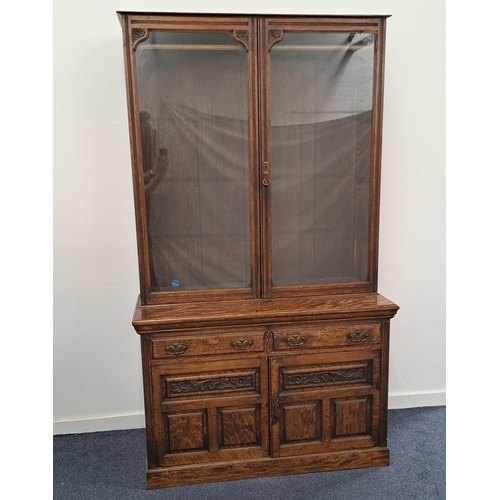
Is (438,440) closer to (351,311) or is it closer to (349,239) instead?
(351,311)

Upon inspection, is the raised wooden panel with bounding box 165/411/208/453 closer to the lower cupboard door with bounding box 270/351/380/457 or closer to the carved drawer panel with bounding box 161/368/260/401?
the carved drawer panel with bounding box 161/368/260/401

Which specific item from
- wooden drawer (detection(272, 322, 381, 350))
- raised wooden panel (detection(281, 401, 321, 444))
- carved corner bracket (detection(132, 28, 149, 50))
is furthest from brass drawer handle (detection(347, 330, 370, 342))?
carved corner bracket (detection(132, 28, 149, 50))

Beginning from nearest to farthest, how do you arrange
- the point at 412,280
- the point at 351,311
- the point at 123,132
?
the point at 351,311
the point at 123,132
the point at 412,280

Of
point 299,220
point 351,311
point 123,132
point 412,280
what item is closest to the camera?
point 351,311

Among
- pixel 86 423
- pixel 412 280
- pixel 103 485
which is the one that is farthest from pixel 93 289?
pixel 412 280

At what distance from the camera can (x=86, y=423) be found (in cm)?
246

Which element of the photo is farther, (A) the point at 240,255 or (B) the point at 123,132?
(B) the point at 123,132

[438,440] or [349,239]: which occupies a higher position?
[349,239]

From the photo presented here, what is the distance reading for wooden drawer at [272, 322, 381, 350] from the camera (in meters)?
1.99

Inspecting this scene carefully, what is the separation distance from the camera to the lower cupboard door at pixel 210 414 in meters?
1.97

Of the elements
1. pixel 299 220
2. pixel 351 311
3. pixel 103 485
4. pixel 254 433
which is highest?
pixel 299 220

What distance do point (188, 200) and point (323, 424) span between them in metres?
1.22

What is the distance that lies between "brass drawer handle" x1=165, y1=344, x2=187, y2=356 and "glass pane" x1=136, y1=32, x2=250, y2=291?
0.91ft

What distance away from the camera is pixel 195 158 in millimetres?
2020
